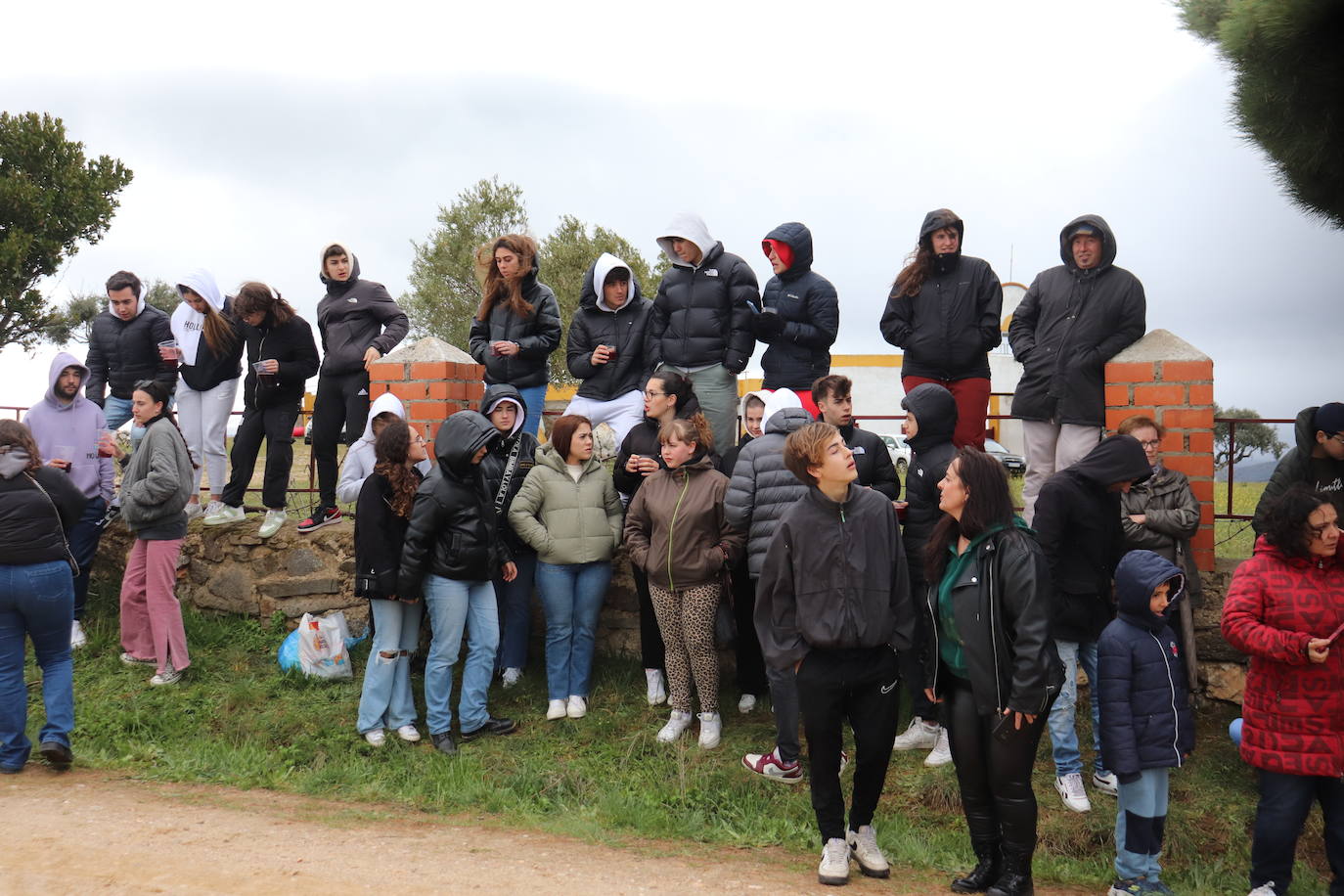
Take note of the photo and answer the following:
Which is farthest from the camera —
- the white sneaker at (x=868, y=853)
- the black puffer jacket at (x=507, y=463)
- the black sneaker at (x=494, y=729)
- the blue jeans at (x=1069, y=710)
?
the black puffer jacket at (x=507, y=463)

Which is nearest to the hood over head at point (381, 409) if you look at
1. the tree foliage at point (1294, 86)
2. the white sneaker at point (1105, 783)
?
the white sneaker at point (1105, 783)

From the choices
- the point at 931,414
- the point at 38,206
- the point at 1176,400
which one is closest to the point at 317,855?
the point at 931,414

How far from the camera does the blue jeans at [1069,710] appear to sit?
5.06 meters

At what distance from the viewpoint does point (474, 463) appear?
5711 mm

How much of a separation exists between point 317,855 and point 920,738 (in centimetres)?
321

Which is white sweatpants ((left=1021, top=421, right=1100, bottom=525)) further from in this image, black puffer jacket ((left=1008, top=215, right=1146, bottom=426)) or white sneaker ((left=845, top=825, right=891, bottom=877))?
white sneaker ((left=845, top=825, right=891, bottom=877))

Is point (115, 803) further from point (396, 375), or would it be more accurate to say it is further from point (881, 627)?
point (881, 627)

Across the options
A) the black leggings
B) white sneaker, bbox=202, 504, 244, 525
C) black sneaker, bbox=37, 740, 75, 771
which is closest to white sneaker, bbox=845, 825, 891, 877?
the black leggings

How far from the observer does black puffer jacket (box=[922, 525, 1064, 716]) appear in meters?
3.72

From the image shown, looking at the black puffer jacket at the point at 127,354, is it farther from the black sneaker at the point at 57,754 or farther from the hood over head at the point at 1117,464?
the hood over head at the point at 1117,464

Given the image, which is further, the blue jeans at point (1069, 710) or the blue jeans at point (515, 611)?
the blue jeans at point (515, 611)

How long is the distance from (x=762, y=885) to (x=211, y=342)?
218 inches

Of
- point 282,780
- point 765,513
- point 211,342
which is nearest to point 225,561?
point 211,342

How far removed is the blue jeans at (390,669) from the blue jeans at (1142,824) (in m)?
3.80
